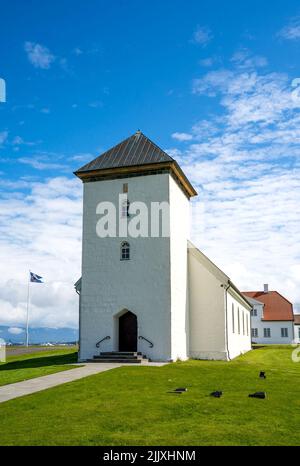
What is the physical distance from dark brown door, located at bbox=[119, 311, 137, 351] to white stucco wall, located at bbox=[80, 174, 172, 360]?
38 cm

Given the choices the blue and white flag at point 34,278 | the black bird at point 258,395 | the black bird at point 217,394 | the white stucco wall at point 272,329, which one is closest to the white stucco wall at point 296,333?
the white stucco wall at point 272,329

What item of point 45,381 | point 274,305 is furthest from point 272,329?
point 45,381

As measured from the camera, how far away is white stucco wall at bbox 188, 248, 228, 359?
25062 millimetres

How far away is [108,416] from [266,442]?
3.64 m

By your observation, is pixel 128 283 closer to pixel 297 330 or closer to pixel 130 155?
pixel 130 155

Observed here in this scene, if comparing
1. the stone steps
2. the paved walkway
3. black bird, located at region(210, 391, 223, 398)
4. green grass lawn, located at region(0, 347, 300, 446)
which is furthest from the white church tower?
black bird, located at region(210, 391, 223, 398)

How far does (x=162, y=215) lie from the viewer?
23469 millimetres

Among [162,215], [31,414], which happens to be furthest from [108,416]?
[162,215]

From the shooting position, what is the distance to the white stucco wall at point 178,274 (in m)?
23.0

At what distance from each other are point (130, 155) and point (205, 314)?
901 centimetres

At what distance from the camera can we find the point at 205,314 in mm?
25562
